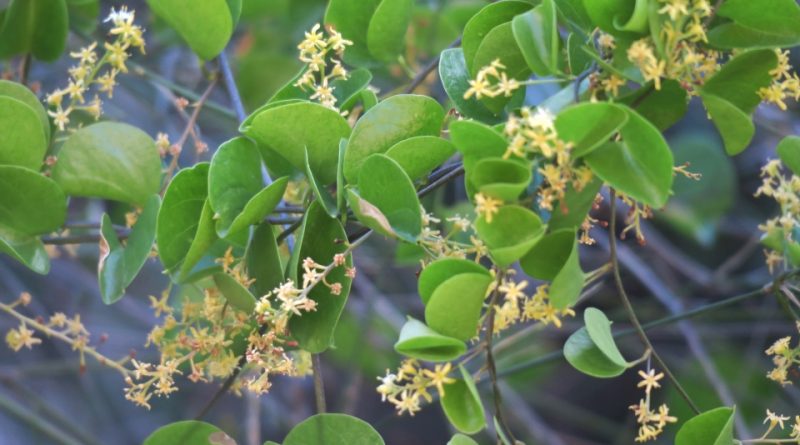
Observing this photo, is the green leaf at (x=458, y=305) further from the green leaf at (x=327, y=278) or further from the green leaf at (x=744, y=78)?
the green leaf at (x=744, y=78)

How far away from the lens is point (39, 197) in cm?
→ 81

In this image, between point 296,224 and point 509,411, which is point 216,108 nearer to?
point 296,224

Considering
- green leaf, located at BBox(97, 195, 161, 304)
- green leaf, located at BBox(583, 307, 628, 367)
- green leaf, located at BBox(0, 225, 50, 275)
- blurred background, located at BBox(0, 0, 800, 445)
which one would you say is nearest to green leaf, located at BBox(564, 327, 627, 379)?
green leaf, located at BBox(583, 307, 628, 367)

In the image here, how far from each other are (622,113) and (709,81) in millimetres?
131

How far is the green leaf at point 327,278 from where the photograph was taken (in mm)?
698

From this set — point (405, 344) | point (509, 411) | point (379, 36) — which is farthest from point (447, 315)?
point (509, 411)

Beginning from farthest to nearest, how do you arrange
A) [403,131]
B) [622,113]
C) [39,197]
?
1. [39,197]
2. [403,131]
3. [622,113]

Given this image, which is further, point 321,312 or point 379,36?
point 379,36

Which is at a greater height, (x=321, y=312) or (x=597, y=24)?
(x=597, y=24)

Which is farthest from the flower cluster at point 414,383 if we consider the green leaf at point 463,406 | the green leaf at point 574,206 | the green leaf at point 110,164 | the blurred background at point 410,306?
the blurred background at point 410,306

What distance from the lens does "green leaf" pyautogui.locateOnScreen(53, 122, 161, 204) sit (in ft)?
2.76

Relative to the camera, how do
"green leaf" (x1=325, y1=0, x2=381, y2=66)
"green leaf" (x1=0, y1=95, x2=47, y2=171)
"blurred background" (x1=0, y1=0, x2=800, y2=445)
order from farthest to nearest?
1. "blurred background" (x1=0, y1=0, x2=800, y2=445)
2. "green leaf" (x1=325, y1=0, x2=381, y2=66)
3. "green leaf" (x1=0, y1=95, x2=47, y2=171)

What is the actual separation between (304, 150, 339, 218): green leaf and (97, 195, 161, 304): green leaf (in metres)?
0.16

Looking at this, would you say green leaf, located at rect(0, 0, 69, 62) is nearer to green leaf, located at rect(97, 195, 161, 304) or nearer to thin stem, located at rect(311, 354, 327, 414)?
green leaf, located at rect(97, 195, 161, 304)
